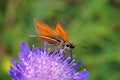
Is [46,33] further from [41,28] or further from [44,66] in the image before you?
[44,66]

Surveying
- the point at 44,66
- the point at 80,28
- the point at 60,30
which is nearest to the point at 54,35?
the point at 60,30

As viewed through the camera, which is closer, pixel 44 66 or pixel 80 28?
pixel 44 66

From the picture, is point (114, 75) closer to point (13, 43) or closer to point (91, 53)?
point (91, 53)

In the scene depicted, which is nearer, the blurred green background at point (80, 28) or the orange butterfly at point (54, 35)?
the orange butterfly at point (54, 35)

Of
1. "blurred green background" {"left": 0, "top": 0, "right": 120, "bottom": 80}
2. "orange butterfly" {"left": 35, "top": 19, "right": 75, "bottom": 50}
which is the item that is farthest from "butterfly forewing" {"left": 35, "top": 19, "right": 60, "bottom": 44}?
"blurred green background" {"left": 0, "top": 0, "right": 120, "bottom": 80}

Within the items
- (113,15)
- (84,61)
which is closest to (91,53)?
(84,61)

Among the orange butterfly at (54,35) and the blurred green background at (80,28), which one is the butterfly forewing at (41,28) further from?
the blurred green background at (80,28)

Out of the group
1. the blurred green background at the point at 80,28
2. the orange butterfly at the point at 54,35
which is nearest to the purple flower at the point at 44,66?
the orange butterfly at the point at 54,35
